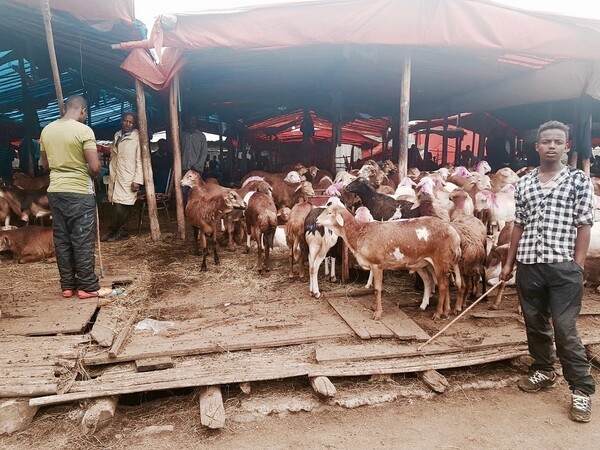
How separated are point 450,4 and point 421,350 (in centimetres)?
582

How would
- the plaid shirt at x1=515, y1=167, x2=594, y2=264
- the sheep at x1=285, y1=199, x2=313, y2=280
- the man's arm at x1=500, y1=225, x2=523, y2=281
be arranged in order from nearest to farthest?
1. the plaid shirt at x1=515, y1=167, x2=594, y2=264
2. the man's arm at x1=500, y1=225, x2=523, y2=281
3. the sheep at x1=285, y1=199, x2=313, y2=280

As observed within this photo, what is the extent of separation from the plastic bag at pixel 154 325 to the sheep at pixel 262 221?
2429 millimetres

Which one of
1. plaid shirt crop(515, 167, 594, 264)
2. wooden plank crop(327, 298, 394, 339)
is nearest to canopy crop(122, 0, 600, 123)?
wooden plank crop(327, 298, 394, 339)

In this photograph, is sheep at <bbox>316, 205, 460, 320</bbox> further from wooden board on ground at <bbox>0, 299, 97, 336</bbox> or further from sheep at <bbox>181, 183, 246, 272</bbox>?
wooden board on ground at <bbox>0, 299, 97, 336</bbox>

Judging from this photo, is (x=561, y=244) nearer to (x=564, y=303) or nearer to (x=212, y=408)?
(x=564, y=303)

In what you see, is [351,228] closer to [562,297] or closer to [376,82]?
[562,297]

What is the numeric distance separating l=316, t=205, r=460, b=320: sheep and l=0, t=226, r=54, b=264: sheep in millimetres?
5508

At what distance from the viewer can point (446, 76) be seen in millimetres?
12539

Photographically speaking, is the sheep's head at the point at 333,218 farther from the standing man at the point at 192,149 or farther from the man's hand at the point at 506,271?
the standing man at the point at 192,149

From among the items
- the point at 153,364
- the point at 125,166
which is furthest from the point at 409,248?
the point at 125,166

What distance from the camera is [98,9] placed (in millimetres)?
7379

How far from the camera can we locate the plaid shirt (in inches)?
135

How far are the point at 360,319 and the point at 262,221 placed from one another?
271cm

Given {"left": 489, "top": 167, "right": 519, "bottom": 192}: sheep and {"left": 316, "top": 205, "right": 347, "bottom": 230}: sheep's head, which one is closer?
{"left": 316, "top": 205, "right": 347, "bottom": 230}: sheep's head
